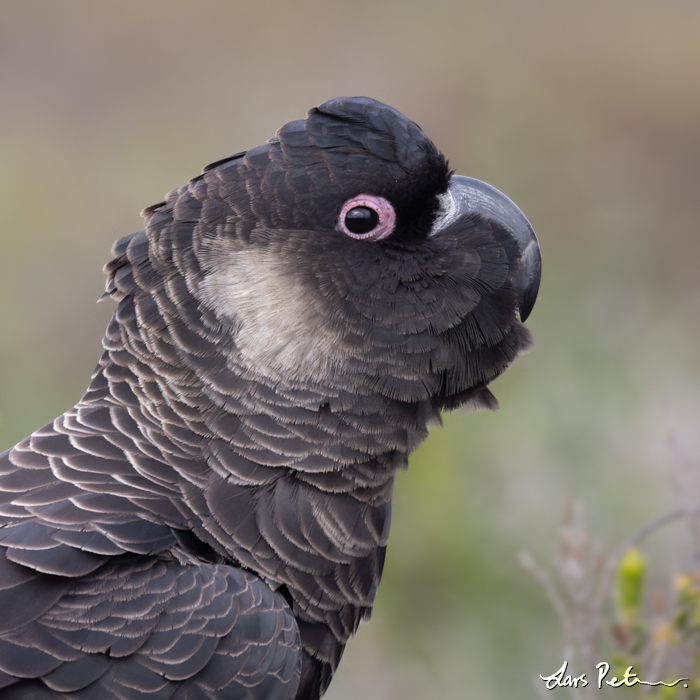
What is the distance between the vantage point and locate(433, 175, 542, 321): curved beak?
3137 mm

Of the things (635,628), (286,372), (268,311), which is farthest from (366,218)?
(635,628)

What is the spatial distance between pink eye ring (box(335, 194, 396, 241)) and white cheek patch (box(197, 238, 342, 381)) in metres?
0.25

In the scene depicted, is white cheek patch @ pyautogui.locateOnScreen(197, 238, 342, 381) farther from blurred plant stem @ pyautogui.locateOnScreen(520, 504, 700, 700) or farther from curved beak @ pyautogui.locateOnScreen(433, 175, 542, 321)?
blurred plant stem @ pyautogui.locateOnScreen(520, 504, 700, 700)

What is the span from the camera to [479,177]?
8250 mm

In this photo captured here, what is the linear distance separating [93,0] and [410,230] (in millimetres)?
10536

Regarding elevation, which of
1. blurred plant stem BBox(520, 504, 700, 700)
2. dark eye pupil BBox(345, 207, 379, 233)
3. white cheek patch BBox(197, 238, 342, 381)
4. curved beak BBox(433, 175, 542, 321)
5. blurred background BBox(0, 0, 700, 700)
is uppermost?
blurred background BBox(0, 0, 700, 700)

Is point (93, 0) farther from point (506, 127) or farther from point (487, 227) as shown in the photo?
point (487, 227)

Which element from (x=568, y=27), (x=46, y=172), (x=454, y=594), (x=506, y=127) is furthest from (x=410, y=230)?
(x=568, y=27)

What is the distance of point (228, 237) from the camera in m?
2.98

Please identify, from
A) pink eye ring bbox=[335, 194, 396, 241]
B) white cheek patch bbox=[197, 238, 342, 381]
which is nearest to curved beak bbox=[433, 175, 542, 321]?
pink eye ring bbox=[335, 194, 396, 241]

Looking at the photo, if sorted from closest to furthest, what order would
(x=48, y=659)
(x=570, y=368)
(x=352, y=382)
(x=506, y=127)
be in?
(x=48, y=659), (x=352, y=382), (x=570, y=368), (x=506, y=127)

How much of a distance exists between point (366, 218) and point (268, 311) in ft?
1.58

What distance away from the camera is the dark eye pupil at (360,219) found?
3002mm

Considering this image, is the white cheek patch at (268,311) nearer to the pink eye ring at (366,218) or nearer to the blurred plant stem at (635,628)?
the pink eye ring at (366,218)
